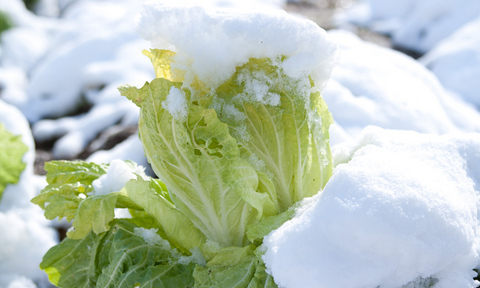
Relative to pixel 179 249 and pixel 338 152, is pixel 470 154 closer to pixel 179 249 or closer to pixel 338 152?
pixel 338 152

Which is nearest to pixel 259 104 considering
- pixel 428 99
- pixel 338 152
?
pixel 338 152

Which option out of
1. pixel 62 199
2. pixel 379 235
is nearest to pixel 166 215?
pixel 62 199

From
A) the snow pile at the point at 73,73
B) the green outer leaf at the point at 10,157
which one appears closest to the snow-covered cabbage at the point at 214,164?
the green outer leaf at the point at 10,157

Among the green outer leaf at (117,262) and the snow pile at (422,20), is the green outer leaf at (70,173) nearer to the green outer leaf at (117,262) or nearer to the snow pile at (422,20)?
the green outer leaf at (117,262)

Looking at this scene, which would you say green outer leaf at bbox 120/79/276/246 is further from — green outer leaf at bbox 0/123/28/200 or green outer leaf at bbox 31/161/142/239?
green outer leaf at bbox 0/123/28/200

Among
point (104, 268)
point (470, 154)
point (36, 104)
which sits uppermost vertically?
point (470, 154)

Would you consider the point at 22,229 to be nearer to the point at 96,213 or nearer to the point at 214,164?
the point at 96,213

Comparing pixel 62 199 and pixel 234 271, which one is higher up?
pixel 234 271
